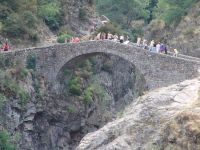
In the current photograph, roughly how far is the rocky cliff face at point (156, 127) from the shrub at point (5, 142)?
16.4 m

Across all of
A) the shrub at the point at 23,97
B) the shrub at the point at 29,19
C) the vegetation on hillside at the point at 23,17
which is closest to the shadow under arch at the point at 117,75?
the vegetation on hillside at the point at 23,17

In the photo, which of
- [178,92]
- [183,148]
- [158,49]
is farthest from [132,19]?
[183,148]

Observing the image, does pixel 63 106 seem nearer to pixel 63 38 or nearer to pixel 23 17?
pixel 63 38

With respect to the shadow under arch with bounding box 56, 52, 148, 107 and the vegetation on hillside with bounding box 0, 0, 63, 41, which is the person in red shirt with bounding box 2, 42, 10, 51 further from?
the shadow under arch with bounding box 56, 52, 148, 107

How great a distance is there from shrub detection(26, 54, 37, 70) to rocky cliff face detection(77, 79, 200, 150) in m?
23.3

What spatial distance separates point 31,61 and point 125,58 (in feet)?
24.6

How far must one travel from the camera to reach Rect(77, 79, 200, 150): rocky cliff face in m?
23.7

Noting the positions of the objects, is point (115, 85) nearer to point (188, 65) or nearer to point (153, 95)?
point (188, 65)

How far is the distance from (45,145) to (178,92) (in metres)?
24.4

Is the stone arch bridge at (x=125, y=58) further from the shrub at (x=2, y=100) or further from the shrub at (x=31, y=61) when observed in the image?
the shrub at (x=2, y=100)

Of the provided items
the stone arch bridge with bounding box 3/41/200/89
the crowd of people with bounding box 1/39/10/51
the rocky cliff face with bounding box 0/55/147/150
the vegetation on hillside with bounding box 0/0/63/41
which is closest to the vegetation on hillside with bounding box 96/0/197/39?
the rocky cliff face with bounding box 0/55/147/150

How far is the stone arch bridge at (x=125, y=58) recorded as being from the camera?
1753 inches

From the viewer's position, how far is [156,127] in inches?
1003

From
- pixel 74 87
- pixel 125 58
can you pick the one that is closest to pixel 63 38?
pixel 74 87
